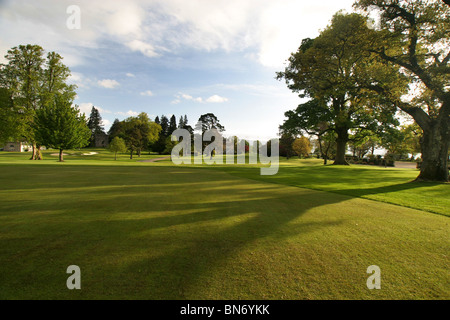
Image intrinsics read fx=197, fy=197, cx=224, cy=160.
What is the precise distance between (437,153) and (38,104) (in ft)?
188

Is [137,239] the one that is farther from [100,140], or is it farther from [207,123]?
[100,140]

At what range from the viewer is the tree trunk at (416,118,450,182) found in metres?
14.7

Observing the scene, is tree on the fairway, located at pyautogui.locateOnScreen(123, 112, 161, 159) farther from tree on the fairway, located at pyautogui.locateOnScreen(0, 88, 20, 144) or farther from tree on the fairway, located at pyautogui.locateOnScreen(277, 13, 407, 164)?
tree on the fairway, located at pyautogui.locateOnScreen(277, 13, 407, 164)

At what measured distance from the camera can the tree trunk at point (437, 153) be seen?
1474cm

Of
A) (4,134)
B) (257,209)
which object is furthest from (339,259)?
(4,134)

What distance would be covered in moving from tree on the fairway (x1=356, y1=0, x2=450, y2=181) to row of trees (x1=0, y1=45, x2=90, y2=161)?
131 ft

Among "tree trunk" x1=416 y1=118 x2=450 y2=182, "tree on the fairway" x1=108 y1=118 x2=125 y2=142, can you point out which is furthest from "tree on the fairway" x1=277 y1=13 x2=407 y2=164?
"tree on the fairway" x1=108 y1=118 x2=125 y2=142

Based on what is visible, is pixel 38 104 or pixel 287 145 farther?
pixel 287 145

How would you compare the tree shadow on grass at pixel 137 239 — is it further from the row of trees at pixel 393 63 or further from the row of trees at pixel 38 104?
the row of trees at pixel 38 104

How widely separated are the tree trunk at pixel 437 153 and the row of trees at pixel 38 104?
43.6m

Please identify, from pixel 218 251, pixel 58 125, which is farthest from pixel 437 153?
pixel 58 125

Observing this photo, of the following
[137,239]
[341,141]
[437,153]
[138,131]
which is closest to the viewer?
[137,239]

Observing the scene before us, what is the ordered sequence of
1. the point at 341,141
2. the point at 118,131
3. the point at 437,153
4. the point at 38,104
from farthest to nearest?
the point at 118,131 < the point at 38,104 < the point at 341,141 < the point at 437,153

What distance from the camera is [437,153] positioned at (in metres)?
14.8
